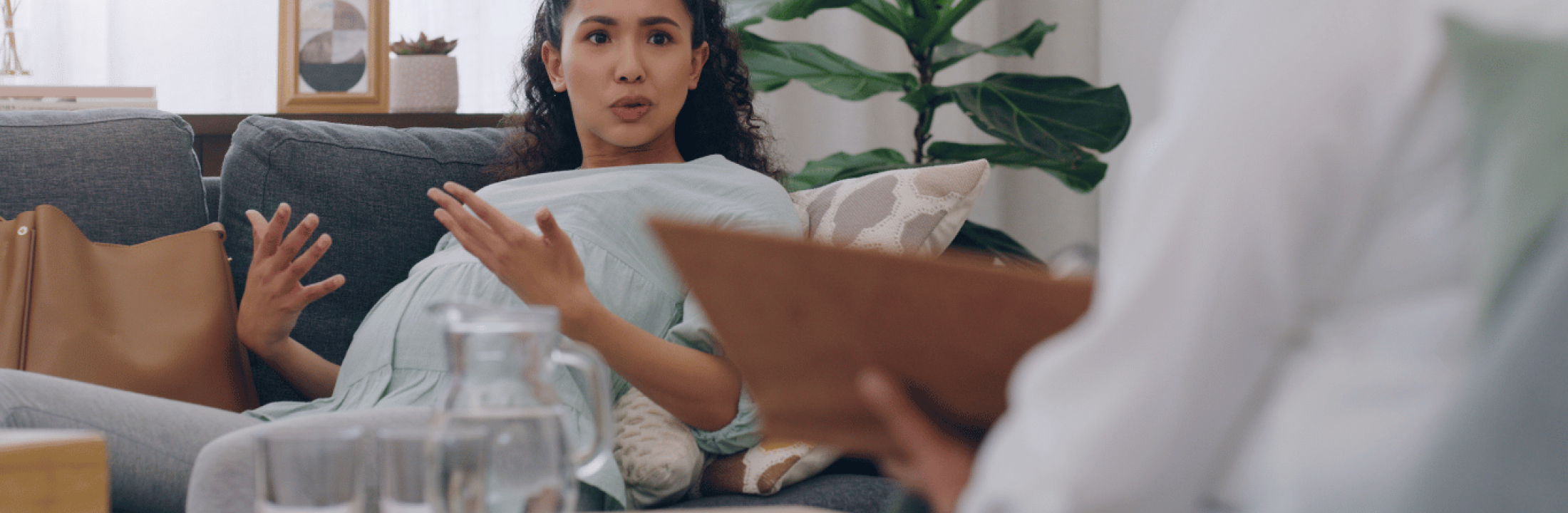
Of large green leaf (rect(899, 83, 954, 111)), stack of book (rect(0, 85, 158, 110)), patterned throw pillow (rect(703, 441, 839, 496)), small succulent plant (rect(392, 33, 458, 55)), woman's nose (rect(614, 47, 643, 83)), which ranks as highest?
woman's nose (rect(614, 47, 643, 83))

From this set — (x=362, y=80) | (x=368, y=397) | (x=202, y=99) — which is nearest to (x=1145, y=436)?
(x=368, y=397)

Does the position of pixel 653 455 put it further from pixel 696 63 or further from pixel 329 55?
pixel 329 55

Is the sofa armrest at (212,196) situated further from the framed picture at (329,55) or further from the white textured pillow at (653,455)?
the white textured pillow at (653,455)

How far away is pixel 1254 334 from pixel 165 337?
136 cm

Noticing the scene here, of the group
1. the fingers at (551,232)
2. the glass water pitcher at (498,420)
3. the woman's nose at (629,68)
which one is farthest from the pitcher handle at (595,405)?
the woman's nose at (629,68)

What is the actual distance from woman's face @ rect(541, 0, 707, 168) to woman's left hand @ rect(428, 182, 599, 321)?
1.29ft

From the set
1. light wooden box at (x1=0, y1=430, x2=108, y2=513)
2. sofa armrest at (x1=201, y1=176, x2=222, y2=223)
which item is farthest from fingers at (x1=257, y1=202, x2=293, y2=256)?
light wooden box at (x1=0, y1=430, x2=108, y2=513)

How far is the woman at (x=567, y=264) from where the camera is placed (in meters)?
1.11

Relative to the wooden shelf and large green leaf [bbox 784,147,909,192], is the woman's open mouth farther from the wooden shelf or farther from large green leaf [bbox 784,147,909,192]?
the wooden shelf

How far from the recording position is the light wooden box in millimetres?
625

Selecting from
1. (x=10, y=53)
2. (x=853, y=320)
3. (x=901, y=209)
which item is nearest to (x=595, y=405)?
(x=853, y=320)

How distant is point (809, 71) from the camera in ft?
6.18

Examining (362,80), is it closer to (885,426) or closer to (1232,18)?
(885,426)

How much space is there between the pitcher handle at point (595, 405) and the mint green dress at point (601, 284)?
57cm
